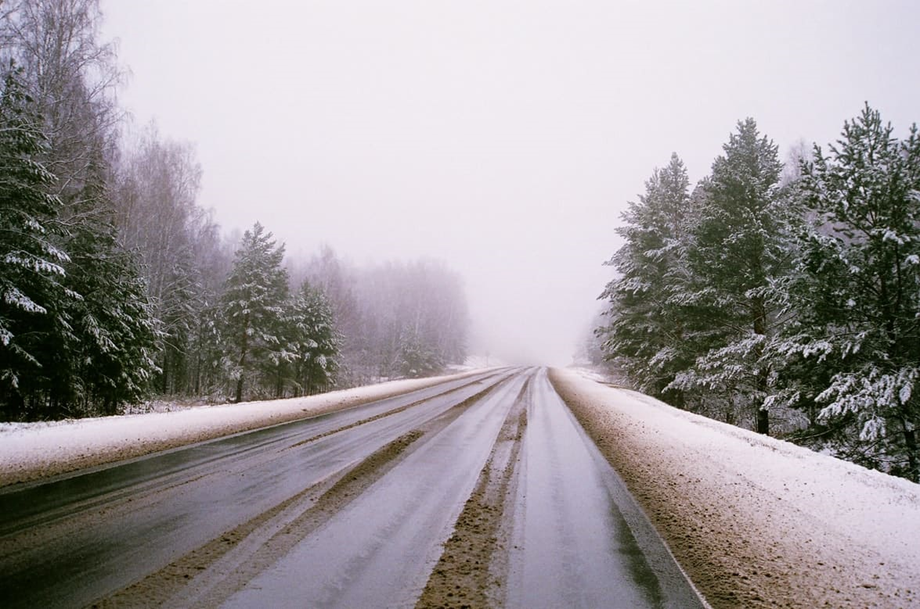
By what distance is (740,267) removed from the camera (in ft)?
49.2

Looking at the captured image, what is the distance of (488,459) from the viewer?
23.3 feet

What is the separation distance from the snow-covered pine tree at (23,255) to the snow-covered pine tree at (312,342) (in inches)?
696

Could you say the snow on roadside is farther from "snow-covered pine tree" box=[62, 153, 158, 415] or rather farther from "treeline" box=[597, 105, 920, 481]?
"treeline" box=[597, 105, 920, 481]

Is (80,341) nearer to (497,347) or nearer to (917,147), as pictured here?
(917,147)

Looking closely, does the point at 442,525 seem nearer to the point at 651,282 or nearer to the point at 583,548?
the point at 583,548

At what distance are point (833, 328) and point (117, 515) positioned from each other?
15.7 m

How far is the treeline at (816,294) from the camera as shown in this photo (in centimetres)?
961

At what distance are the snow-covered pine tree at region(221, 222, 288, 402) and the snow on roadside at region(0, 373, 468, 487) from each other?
582 inches

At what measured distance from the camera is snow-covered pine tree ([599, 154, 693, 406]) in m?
19.3

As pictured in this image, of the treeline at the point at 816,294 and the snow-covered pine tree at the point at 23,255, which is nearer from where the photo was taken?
the treeline at the point at 816,294

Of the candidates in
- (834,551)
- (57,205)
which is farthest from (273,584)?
(57,205)

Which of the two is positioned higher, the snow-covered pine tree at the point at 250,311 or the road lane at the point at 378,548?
the snow-covered pine tree at the point at 250,311

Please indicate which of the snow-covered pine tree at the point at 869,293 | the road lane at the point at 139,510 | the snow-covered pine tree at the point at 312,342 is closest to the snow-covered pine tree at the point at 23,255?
the road lane at the point at 139,510

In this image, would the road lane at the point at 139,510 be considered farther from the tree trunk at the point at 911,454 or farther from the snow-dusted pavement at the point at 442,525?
the tree trunk at the point at 911,454
